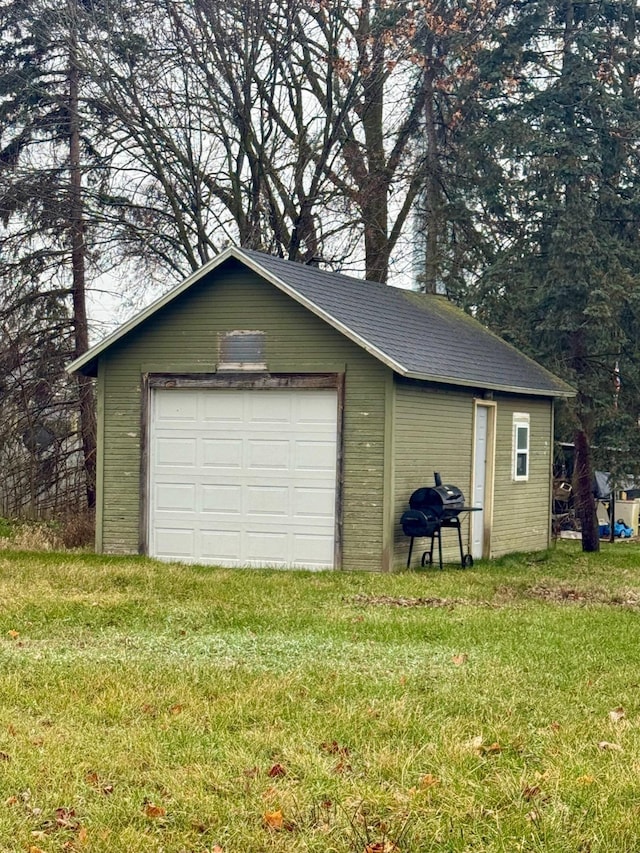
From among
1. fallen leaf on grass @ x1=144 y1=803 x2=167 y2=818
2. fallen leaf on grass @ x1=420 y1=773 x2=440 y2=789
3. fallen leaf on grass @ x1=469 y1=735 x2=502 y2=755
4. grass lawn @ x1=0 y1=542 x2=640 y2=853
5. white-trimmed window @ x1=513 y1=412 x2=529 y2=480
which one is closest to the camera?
grass lawn @ x1=0 y1=542 x2=640 y2=853

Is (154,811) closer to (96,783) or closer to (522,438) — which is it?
(96,783)

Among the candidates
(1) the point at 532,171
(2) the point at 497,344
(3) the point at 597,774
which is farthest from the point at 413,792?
(1) the point at 532,171

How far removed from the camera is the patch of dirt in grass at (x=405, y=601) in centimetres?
1230

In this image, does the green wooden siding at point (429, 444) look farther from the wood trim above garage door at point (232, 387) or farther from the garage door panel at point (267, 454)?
the garage door panel at point (267, 454)

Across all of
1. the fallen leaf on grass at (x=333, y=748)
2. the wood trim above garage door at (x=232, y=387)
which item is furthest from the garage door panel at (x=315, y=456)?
the fallen leaf on grass at (x=333, y=748)

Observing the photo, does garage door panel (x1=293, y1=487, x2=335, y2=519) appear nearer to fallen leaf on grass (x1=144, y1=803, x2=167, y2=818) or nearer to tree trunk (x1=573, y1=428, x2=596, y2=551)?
tree trunk (x1=573, y1=428, x2=596, y2=551)

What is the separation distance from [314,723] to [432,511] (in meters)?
8.46

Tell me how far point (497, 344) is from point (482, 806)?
1549 cm

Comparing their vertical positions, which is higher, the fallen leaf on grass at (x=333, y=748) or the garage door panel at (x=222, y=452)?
the garage door panel at (x=222, y=452)

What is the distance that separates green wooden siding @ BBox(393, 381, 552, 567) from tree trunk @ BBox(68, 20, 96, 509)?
8.48m

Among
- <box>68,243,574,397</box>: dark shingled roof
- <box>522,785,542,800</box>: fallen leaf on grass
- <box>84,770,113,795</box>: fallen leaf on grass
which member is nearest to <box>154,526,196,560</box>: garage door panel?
<box>68,243,574,397</box>: dark shingled roof

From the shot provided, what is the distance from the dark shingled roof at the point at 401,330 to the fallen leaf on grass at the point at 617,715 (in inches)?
302

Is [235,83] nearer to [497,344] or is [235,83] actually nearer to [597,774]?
[497,344]

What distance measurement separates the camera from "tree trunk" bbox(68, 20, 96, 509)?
2328 centimetres
